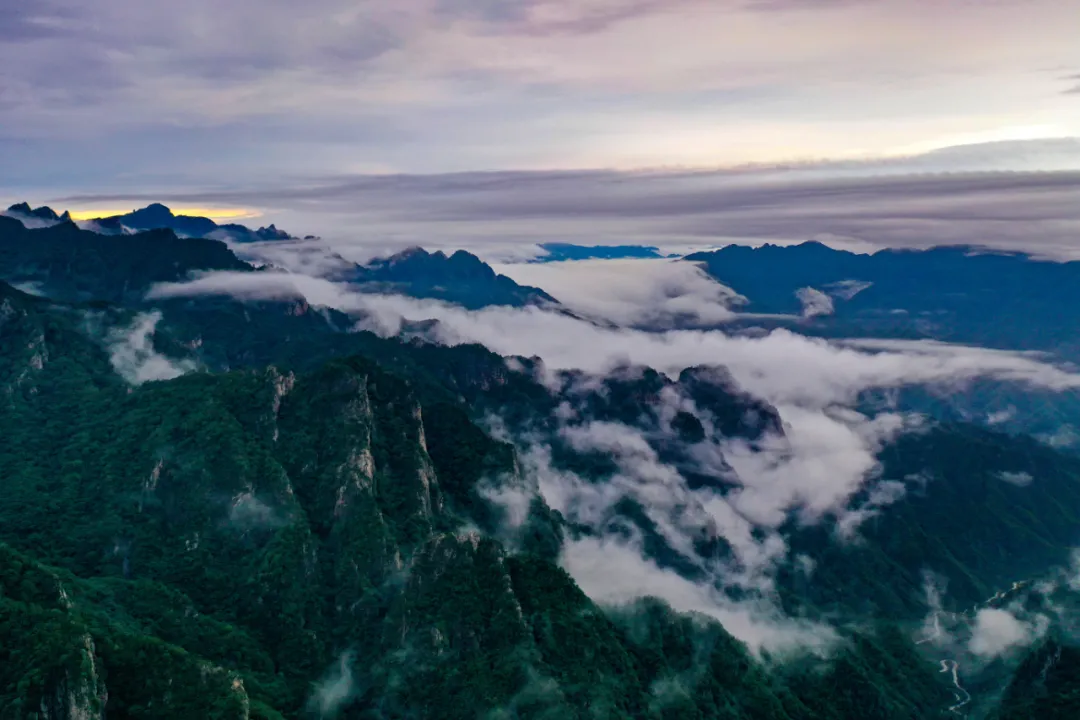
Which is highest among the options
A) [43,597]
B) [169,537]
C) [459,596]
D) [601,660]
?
[43,597]

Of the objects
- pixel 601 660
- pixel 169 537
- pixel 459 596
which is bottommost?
pixel 601 660

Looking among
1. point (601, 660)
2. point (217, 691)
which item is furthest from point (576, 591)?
point (217, 691)

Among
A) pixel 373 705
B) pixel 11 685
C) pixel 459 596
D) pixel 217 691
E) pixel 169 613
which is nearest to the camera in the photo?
pixel 11 685

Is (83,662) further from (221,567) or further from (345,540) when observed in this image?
(345,540)

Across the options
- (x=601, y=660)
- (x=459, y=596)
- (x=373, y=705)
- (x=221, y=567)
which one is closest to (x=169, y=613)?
(x=221, y=567)

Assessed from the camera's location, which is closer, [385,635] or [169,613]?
[169,613]

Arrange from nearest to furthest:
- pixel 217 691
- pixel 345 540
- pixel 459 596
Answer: pixel 217 691
pixel 459 596
pixel 345 540

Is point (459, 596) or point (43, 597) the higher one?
point (43, 597)

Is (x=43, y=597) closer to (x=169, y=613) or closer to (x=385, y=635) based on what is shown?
(x=169, y=613)

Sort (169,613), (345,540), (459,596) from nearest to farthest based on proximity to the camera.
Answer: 1. (169,613)
2. (459,596)
3. (345,540)
